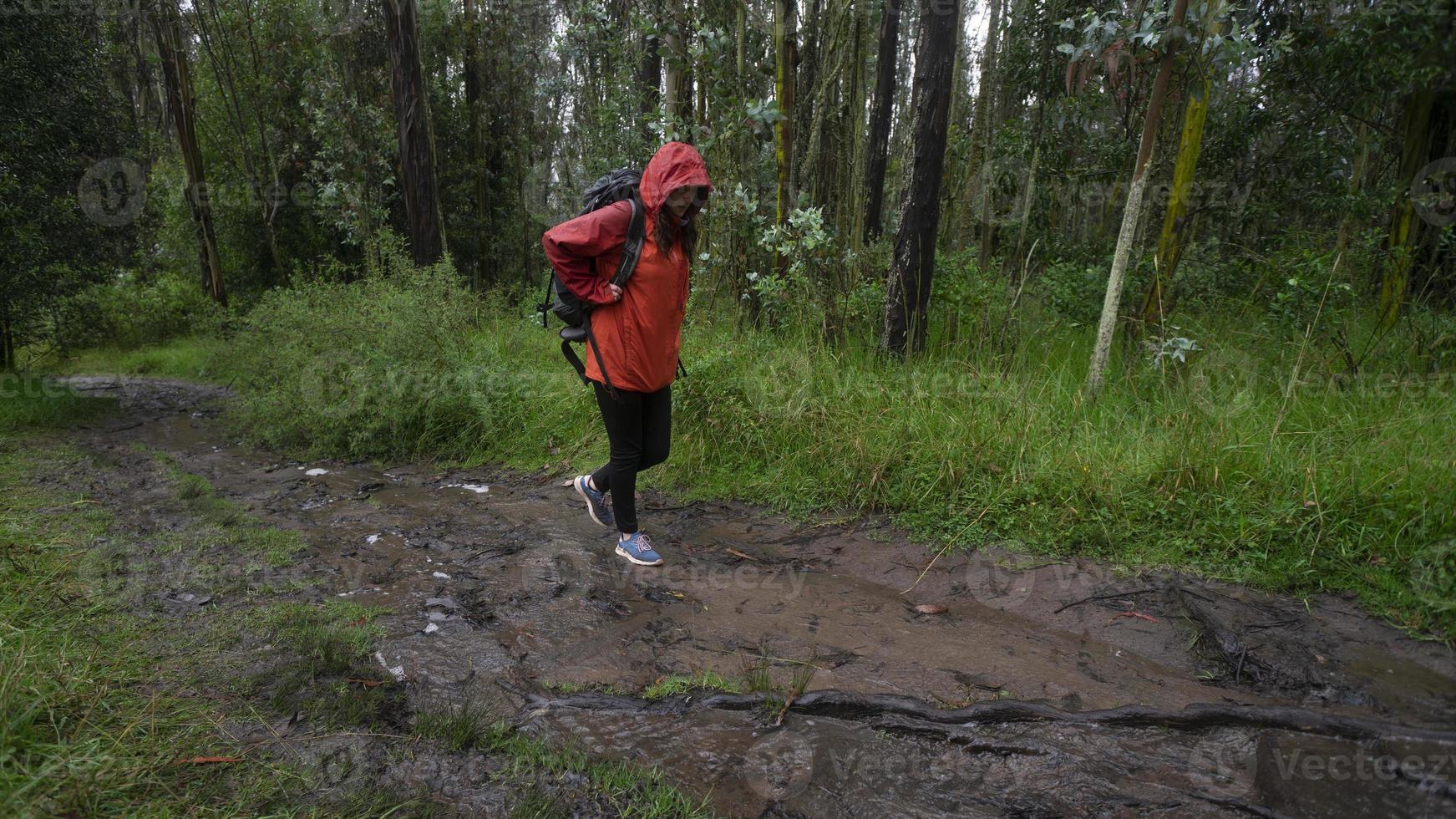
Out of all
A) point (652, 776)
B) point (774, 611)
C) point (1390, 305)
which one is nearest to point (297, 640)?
point (652, 776)

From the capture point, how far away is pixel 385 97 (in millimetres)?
15695

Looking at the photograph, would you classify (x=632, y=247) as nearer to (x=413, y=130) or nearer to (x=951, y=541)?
(x=951, y=541)

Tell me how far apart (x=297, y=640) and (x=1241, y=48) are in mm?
5517

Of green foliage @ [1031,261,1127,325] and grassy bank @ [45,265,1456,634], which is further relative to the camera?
green foliage @ [1031,261,1127,325]

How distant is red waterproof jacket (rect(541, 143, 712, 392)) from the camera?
11.6 ft

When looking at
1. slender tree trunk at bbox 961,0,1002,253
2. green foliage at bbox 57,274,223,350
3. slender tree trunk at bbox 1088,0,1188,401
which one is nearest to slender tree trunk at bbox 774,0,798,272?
slender tree trunk at bbox 1088,0,1188,401

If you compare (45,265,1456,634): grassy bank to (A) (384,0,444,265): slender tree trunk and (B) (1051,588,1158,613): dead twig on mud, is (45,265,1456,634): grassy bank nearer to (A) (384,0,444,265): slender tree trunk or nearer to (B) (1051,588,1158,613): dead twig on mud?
(B) (1051,588,1158,613): dead twig on mud

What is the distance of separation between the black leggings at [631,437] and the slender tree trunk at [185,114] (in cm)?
1415

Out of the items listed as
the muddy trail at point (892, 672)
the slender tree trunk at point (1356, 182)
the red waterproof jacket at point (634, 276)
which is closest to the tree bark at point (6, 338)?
the muddy trail at point (892, 672)

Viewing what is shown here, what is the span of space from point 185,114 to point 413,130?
22.3 ft

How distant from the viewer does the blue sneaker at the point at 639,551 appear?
13.3 ft

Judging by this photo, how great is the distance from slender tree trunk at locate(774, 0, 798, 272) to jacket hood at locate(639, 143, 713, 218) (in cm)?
332

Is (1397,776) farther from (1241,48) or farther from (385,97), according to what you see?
(385,97)

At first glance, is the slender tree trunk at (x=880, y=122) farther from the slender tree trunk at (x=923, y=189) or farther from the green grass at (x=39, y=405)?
the green grass at (x=39, y=405)
